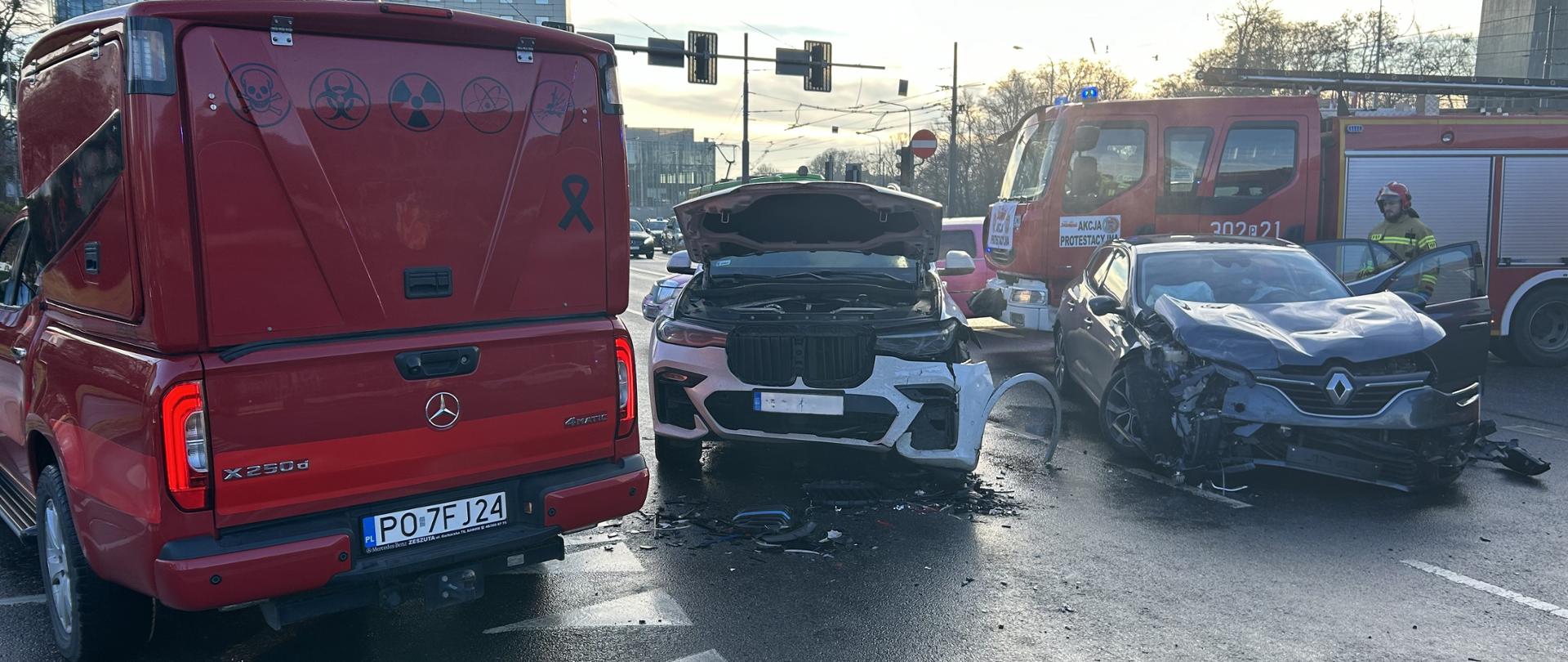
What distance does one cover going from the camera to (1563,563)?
190 inches

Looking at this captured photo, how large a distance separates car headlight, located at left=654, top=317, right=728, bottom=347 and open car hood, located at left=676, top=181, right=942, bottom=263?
770 millimetres

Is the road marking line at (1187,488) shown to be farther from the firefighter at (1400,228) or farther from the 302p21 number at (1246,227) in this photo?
the 302p21 number at (1246,227)

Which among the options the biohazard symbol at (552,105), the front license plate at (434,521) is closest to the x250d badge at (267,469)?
the front license plate at (434,521)

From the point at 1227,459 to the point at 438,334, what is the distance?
14.8 feet

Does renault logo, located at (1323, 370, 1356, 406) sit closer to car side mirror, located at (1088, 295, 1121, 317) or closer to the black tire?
the black tire

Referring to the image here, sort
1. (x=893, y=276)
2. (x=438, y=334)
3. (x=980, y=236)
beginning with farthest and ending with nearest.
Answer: (x=980, y=236) → (x=893, y=276) → (x=438, y=334)

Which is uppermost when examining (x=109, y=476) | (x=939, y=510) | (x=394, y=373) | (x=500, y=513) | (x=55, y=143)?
(x=55, y=143)

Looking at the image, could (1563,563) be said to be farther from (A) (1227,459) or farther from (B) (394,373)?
(B) (394,373)

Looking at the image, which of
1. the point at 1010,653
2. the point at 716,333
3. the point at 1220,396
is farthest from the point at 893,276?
the point at 1010,653

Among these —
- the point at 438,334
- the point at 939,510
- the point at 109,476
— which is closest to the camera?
the point at 109,476

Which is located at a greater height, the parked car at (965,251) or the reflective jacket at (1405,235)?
the reflective jacket at (1405,235)

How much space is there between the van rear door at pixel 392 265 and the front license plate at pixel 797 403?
182 cm

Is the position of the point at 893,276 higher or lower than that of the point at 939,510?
higher

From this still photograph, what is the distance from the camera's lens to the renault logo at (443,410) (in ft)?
11.8
